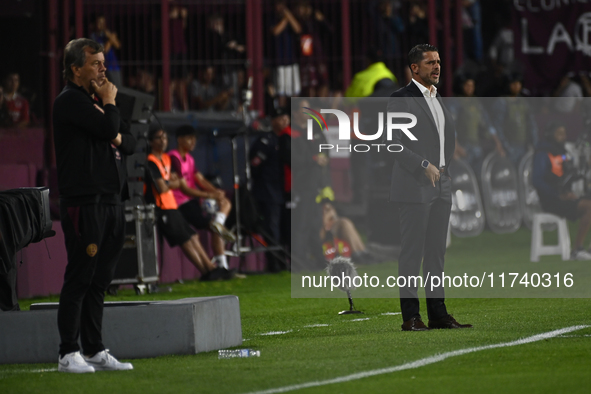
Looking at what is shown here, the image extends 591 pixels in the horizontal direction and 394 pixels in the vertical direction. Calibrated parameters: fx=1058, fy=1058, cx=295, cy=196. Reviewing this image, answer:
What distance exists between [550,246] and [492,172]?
6.73 feet

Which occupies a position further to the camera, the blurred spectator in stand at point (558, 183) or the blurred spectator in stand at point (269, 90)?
the blurred spectator in stand at point (269, 90)

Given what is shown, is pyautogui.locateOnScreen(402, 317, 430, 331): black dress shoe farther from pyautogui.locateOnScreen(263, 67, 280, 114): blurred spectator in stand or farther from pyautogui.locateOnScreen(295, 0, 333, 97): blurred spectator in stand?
pyautogui.locateOnScreen(295, 0, 333, 97): blurred spectator in stand

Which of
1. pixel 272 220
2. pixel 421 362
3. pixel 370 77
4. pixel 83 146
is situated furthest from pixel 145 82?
pixel 421 362

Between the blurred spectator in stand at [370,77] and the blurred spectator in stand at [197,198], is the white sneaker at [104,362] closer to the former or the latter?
the blurred spectator in stand at [197,198]

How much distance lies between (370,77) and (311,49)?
8.66 ft

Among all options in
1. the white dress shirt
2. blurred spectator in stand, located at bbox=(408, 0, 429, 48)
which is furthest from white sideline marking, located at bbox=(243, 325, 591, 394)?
blurred spectator in stand, located at bbox=(408, 0, 429, 48)

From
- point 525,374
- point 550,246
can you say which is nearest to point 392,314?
point 550,246

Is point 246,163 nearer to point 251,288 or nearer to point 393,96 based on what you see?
point 251,288

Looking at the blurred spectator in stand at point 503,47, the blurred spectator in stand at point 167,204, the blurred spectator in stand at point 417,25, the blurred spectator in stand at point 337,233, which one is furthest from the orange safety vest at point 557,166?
the blurred spectator in stand at point 503,47

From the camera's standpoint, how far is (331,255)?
1028 centimetres

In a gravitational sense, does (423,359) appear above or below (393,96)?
below

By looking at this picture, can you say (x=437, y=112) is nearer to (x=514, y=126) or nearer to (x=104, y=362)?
(x=104, y=362)

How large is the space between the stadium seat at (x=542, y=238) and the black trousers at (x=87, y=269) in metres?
5.08

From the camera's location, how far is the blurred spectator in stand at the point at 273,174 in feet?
49.7
